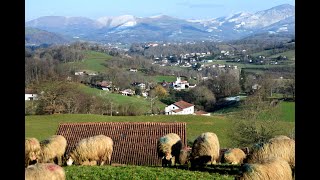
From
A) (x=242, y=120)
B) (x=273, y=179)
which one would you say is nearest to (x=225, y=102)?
(x=242, y=120)

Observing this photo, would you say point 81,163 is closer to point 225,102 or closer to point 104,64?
point 225,102

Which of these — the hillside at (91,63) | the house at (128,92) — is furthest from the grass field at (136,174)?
the hillside at (91,63)

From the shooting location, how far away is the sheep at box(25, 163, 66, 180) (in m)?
9.71

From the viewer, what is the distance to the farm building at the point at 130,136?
2384 cm

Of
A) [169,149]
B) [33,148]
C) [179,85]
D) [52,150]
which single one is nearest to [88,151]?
[52,150]

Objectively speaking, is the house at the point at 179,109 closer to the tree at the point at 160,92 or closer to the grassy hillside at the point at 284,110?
the grassy hillside at the point at 284,110

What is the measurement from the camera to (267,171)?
10.8 m

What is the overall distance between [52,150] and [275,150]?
1041 cm

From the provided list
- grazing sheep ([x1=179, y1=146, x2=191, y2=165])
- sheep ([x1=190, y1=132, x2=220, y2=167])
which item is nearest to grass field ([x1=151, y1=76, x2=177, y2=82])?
grazing sheep ([x1=179, y1=146, x2=191, y2=165])

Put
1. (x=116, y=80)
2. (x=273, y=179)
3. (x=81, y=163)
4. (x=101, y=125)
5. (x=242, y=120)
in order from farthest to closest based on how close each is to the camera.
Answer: (x=116, y=80)
(x=242, y=120)
(x=101, y=125)
(x=81, y=163)
(x=273, y=179)

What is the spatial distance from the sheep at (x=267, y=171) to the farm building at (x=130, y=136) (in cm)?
1244

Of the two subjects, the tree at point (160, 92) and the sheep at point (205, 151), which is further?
the tree at point (160, 92)

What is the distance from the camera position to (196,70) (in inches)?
5758
